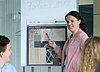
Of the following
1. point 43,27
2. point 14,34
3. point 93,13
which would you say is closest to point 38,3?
point 43,27

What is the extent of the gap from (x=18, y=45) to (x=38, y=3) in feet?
3.62

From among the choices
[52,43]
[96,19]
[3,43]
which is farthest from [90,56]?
[96,19]

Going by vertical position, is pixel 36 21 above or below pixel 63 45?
above

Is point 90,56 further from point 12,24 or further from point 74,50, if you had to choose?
point 12,24

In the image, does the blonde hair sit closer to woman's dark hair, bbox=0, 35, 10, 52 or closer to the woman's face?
woman's dark hair, bbox=0, 35, 10, 52

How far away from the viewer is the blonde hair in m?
0.98

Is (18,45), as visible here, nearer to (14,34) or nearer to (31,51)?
(14,34)

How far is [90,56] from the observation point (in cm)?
101

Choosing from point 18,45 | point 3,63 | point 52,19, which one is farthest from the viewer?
point 18,45

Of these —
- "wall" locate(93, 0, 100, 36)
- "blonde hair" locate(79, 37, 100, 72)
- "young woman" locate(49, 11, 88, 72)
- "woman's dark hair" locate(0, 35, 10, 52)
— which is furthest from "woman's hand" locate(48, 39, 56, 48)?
"blonde hair" locate(79, 37, 100, 72)

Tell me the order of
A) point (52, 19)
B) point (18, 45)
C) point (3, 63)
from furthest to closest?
point (18, 45)
point (52, 19)
point (3, 63)

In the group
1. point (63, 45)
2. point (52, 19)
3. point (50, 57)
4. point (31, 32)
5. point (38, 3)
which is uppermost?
point (38, 3)

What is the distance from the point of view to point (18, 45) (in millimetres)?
3533

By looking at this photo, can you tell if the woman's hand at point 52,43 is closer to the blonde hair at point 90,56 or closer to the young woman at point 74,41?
the young woman at point 74,41
